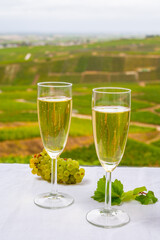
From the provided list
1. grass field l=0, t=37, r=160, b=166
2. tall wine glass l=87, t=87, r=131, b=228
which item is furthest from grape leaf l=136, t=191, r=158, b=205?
grass field l=0, t=37, r=160, b=166

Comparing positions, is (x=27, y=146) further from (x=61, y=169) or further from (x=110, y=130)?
(x=110, y=130)

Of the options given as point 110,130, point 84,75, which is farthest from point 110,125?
point 84,75

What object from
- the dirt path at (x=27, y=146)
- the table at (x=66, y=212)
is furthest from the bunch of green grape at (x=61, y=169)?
the dirt path at (x=27, y=146)

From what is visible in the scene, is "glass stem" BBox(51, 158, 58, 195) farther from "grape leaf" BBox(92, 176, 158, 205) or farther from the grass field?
the grass field

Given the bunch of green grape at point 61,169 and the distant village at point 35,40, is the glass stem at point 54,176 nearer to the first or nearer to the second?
the bunch of green grape at point 61,169

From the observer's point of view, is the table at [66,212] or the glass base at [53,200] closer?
the table at [66,212]

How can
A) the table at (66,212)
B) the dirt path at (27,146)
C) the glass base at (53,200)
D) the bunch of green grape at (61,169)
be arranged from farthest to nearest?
the dirt path at (27,146) < the bunch of green grape at (61,169) < the glass base at (53,200) < the table at (66,212)
